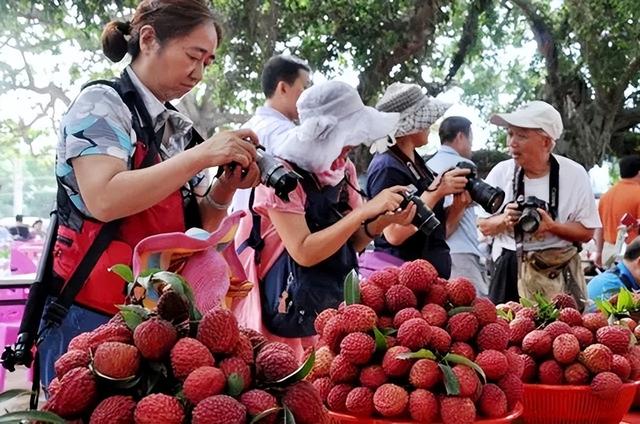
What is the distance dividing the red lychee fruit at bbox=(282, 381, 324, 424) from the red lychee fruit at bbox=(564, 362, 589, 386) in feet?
2.13

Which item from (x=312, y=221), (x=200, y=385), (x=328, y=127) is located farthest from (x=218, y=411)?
(x=328, y=127)

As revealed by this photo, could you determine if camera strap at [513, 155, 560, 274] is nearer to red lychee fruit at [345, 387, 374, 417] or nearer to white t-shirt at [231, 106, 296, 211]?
white t-shirt at [231, 106, 296, 211]

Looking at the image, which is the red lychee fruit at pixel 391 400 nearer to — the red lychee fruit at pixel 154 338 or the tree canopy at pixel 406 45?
the red lychee fruit at pixel 154 338

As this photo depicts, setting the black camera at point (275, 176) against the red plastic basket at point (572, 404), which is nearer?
the red plastic basket at point (572, 404)

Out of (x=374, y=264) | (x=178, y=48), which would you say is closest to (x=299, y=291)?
(x=374, y=264)

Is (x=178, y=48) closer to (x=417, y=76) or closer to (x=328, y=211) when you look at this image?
(x=328, y=211)

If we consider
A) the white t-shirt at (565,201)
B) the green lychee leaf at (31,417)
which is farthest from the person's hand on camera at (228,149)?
the white t-shirt at (565,201)

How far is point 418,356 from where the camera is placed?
43.7 inches

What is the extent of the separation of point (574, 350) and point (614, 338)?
9 cm

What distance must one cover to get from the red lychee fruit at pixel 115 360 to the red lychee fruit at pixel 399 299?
517 mm

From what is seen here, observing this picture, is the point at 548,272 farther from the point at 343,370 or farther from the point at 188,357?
the point at 188,357

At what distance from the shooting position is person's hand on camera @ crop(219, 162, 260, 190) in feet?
5.14

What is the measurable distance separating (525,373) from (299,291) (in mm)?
647

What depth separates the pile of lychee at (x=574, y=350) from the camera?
1335 mm
